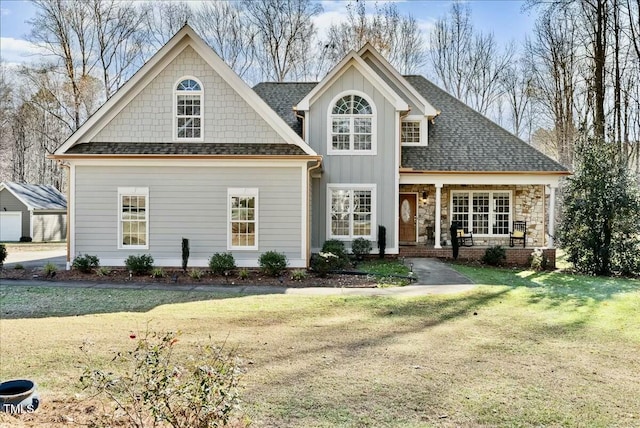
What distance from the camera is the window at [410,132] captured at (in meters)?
19.2

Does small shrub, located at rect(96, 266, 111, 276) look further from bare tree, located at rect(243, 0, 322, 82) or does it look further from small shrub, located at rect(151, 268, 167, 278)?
bare tree, located at rect(243, 0, 322, 82)

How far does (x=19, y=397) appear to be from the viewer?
4.23 meters

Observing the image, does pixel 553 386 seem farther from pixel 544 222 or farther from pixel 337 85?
pixel 544 222

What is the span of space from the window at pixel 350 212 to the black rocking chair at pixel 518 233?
6066 mm

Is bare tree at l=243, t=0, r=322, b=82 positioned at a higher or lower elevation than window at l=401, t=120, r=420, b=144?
higher

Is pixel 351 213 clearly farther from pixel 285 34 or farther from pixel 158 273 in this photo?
pixel 285 34

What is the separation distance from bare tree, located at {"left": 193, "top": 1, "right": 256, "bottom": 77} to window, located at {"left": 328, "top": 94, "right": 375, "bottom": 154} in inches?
836

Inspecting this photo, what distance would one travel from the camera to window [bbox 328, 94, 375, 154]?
55.3 feet

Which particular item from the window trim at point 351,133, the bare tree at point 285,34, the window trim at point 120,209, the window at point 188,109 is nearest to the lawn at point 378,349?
the window trim at point 120,209

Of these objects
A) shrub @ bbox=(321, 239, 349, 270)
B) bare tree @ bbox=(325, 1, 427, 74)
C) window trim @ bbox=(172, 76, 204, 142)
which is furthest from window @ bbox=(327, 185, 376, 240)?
bare tree @ bbox=(325, 1, 427, 74)

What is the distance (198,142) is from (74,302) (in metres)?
6.30

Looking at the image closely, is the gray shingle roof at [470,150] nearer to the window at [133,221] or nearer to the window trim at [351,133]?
the window trim at [351,133]

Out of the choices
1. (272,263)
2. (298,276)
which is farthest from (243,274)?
(298,276)

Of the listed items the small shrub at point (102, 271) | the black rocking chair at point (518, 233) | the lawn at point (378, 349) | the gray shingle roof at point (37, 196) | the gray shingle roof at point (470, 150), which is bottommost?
the lawn at point (378, 349)
